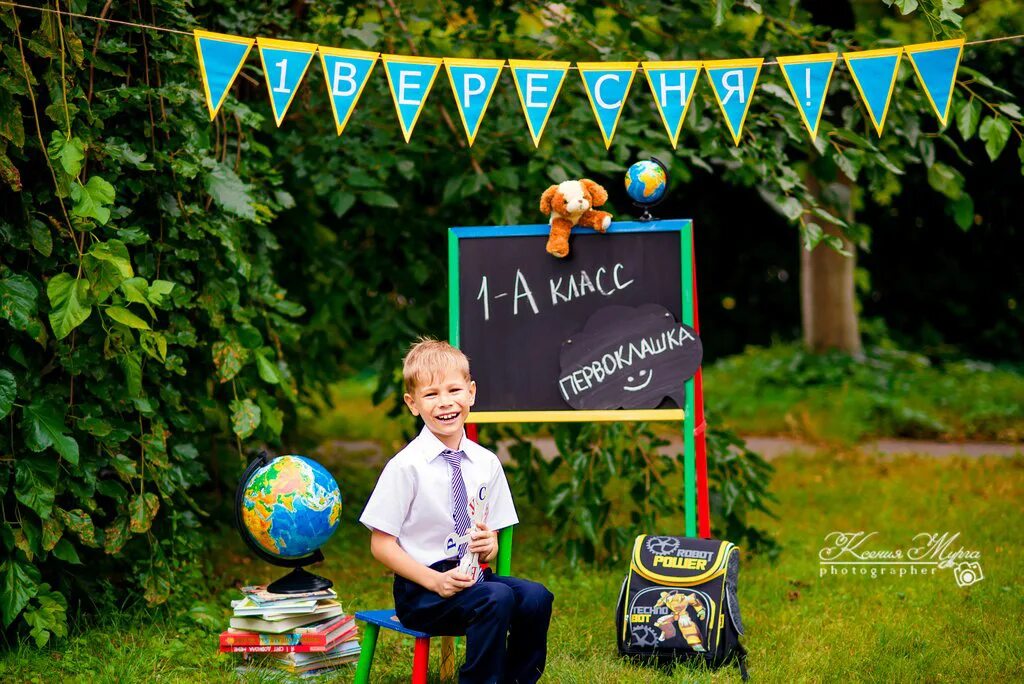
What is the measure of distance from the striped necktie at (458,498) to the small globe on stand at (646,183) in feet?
4.33

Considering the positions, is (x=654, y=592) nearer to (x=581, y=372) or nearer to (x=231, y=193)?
(x=581, y=372)

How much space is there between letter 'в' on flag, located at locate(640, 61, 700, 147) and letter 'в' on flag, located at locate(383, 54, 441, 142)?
80cm

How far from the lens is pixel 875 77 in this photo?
12.4ft

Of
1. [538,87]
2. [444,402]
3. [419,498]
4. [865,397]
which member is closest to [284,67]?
[538,87]

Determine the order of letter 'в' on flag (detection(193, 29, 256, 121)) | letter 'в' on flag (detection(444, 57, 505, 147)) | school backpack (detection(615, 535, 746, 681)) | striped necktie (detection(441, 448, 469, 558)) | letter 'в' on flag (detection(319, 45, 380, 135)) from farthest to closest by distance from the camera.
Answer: letter 'в' on flag (detection(444, 57, 505, 147))
letter 'в' on flag (detection(319, 45, 380, 135))
letter 'в' on flag (detection(193, 29, 256, 121))
school backpack (detection(615, 535, 746, 681))
striped necktie (detection(441, 448, 469, 558))

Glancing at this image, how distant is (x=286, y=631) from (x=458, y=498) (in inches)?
33.9

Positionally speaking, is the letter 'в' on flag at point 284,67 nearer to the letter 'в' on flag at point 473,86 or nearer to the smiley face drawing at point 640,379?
the letter 'в' on flag at point 473,86

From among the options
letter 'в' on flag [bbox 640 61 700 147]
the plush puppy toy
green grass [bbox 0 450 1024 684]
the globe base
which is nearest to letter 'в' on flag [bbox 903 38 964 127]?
letter 'в' on flag [bbox 640 61 700 147]

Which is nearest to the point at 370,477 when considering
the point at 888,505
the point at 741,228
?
the point at 888,505

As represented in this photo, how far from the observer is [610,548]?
4910 millimetres

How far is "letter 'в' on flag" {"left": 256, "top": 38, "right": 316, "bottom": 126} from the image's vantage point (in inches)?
146

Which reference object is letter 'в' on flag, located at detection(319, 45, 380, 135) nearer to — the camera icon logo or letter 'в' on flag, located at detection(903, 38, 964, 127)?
letter 'в' on flag, located at detection(903, 38, 964, 127)

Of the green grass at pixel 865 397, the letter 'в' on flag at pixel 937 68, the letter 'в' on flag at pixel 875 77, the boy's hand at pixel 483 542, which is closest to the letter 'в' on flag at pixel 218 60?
the boy's hand at pixel 483 542

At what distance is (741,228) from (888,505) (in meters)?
6.17
